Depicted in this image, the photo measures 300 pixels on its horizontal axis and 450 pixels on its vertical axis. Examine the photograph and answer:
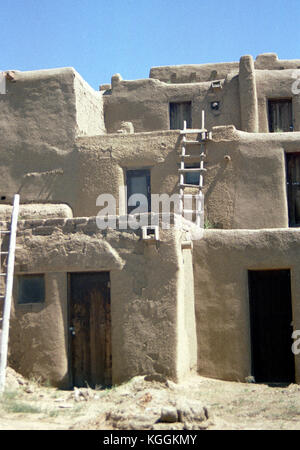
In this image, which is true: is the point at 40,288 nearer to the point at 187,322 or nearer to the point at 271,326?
the point at 187,322

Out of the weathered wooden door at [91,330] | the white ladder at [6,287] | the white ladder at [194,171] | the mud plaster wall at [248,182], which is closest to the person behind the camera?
the white ladder at [6,287]

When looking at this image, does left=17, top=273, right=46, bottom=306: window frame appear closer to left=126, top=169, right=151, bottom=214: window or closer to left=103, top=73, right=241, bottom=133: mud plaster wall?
left=126, top=169, right=151, bottom=214: window

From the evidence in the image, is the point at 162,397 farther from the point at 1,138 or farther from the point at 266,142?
the point at 1,138

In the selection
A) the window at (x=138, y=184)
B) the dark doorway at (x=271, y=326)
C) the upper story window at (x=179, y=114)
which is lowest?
the dark doorway at (x=271, y=326)

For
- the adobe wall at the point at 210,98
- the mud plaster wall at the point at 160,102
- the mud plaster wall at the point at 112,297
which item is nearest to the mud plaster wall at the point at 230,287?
the mud plaster wall at the point at 112,297

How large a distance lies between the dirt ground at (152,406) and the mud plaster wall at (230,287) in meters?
0.41

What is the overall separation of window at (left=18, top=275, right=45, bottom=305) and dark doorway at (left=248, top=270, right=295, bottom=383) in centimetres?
369

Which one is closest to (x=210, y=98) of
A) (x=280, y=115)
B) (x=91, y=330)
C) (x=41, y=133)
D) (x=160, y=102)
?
(x=160, y=102)

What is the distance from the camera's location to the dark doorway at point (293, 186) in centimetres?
1340

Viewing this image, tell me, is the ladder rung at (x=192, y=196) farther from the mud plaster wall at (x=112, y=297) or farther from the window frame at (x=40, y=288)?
the window frame at (x=40, y=288)

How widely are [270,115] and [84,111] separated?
4.94 m

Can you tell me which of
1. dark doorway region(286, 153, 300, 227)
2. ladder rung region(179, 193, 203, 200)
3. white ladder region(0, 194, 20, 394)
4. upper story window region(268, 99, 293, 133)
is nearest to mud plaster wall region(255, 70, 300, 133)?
upper story window region(268, 99, 293, 133)

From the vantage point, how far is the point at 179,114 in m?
15.6

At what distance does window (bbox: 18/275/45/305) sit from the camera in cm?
1034
